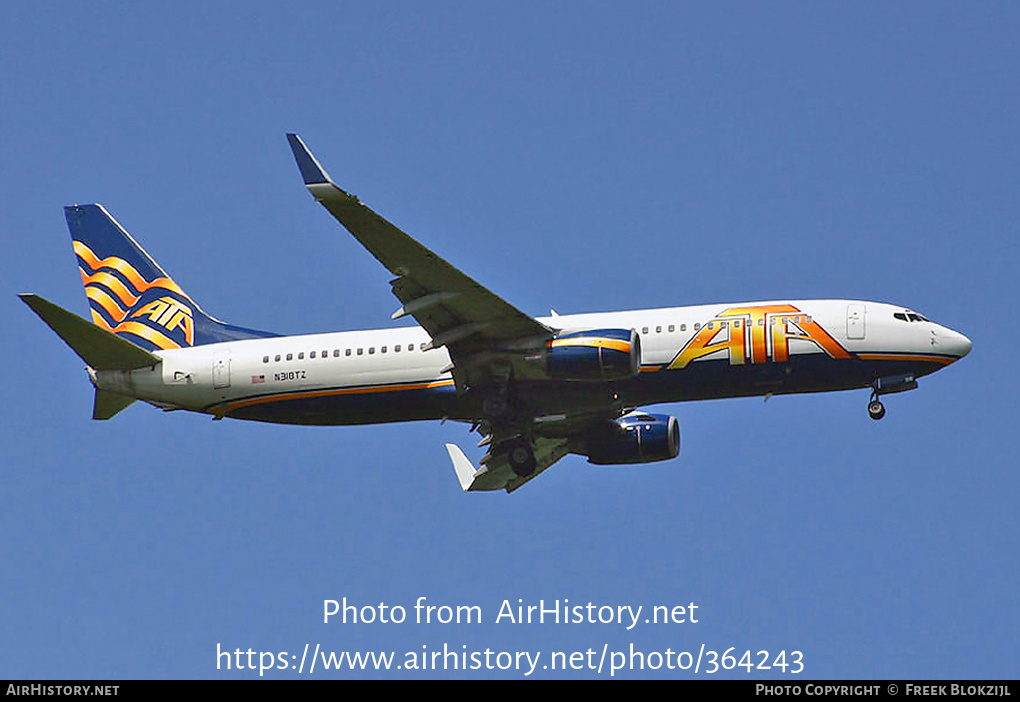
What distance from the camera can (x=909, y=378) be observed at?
45.1m

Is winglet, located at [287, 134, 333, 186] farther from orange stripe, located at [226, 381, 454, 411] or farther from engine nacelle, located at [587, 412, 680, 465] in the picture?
engine nacelle, located at [587, 412, 680, 465]

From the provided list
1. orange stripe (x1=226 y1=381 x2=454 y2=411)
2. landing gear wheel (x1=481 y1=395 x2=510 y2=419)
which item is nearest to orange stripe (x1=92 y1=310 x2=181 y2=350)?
orange stripe (x1=226 y1=381 x2=454 y2=411)

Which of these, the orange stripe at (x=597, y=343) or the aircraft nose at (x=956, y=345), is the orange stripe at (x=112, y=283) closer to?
the orange stripe at (x=597, y=343)

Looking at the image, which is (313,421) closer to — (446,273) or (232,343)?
(232,343)

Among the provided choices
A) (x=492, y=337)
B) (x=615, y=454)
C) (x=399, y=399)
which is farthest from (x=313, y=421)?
(x=615, y=454)

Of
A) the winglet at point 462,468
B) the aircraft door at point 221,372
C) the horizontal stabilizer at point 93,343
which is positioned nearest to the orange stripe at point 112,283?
the horizontal stabilizer at point 93,343

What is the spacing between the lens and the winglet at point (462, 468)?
2034 inches

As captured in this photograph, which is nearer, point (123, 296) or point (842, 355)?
point (842, 355)

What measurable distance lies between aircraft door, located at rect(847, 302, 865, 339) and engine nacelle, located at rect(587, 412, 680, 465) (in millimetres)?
7655

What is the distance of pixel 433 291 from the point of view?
142 feet

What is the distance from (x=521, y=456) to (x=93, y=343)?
12680 millimetres

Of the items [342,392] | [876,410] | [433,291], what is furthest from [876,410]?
[342,392]
